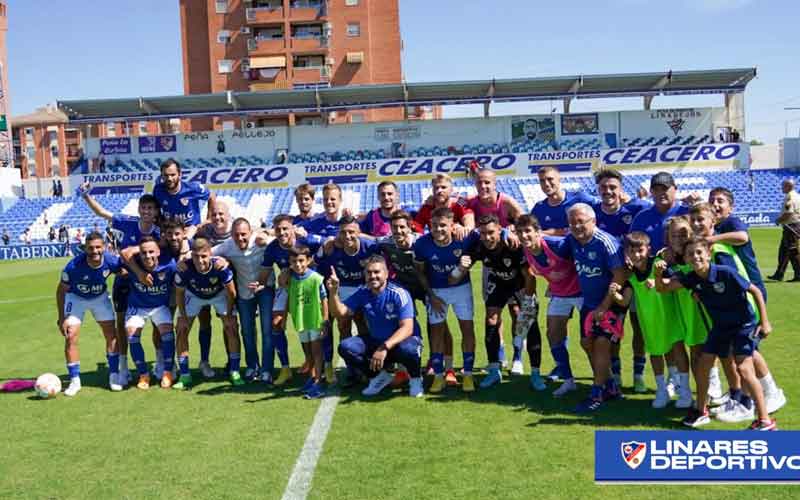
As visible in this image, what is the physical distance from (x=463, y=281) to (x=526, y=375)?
1274 millimetres

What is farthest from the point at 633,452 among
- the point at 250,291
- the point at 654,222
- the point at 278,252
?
the point at 250,291

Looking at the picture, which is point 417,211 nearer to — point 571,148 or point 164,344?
point 164,344

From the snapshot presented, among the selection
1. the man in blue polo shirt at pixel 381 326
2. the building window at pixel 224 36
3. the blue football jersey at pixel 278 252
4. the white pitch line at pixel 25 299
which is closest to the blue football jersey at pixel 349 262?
the blue football jersey at pixel 278 252

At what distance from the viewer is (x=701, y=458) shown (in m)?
4.26

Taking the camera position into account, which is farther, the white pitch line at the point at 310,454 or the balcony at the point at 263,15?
the balcony at the point at 263,15

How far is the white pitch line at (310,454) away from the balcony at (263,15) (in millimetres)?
50004

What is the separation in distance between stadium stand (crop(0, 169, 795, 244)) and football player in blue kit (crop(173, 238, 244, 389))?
80.5 ft

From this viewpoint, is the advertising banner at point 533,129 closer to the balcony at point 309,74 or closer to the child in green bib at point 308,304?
the balcony at point 309,74

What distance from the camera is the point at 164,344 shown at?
276 inches

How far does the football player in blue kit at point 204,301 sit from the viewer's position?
A: 6.80 m

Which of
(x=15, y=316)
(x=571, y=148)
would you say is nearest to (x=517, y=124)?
(x=571, y=148)

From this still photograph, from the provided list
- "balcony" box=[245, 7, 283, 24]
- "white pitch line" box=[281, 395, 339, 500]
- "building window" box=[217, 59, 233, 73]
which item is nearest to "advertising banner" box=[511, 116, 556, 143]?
"balcony" box=[245, 7, 283, 24]

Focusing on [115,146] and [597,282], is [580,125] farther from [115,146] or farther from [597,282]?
[597,282]

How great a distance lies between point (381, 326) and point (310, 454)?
1.75 meters
